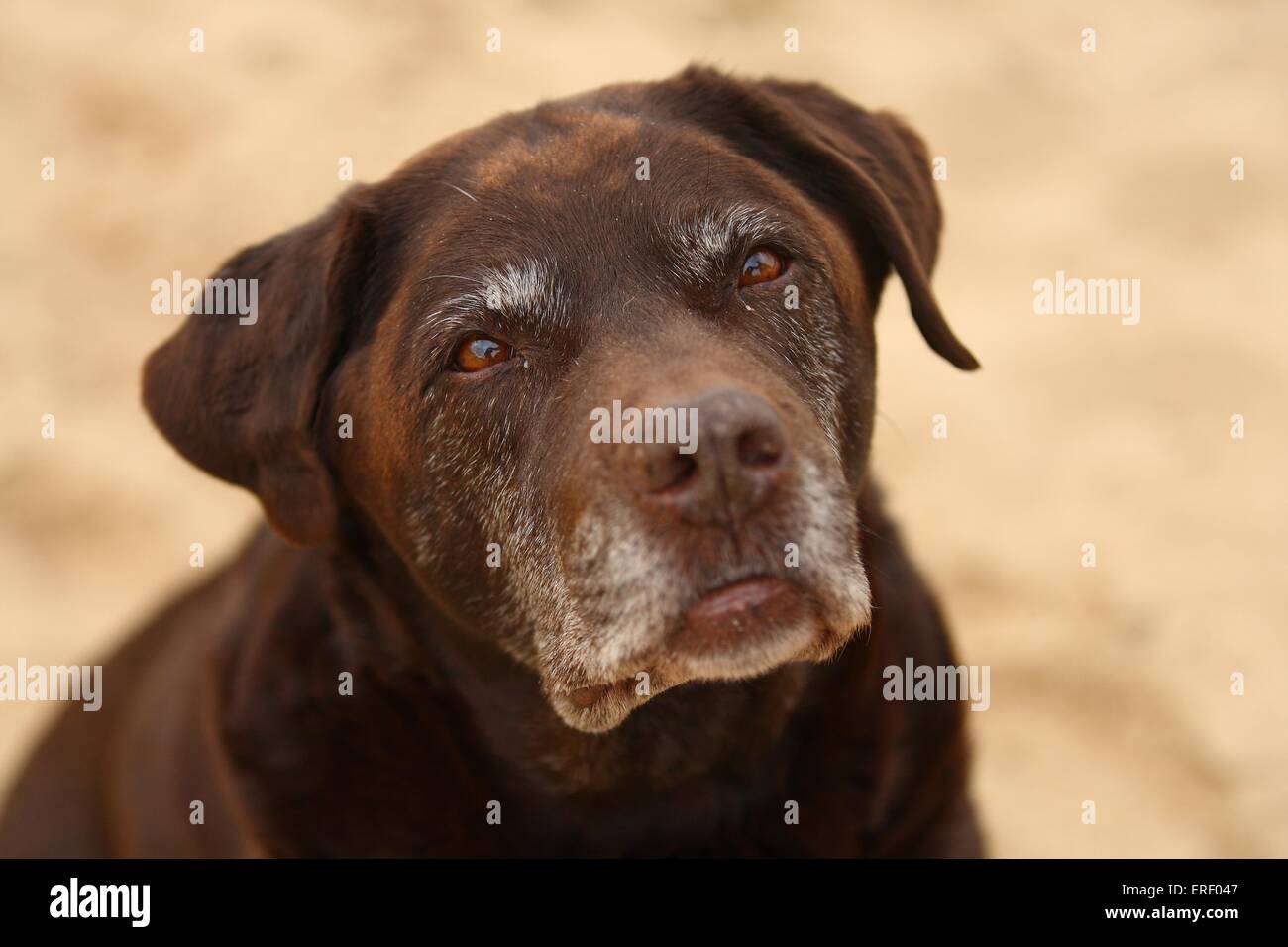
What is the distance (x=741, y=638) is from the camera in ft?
8.73

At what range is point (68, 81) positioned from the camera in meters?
7.66

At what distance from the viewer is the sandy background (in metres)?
4.91

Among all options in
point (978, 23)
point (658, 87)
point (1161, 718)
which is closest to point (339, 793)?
point (658, 87)

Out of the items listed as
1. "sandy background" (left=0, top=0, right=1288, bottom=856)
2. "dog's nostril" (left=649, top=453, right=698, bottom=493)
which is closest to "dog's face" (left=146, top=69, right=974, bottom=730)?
"dog's nostril" (left=649, top=453, right=698, bottom=493)

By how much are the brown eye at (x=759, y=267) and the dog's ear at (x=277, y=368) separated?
866 millimetres

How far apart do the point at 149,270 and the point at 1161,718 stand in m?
4.96

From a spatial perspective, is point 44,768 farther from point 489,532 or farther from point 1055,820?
point 1055,820

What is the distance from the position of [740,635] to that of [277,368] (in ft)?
3.99

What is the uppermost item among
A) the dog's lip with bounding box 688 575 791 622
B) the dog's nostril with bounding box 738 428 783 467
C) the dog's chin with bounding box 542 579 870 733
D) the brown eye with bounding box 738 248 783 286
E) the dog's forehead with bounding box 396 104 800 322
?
the dog's forehead with bounding box 396 104 800 322

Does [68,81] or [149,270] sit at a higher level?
[68,81]

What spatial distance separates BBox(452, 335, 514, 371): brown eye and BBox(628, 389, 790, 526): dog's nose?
52 cm

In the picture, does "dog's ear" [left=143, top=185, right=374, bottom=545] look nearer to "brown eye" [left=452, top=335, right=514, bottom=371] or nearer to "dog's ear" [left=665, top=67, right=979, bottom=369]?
"brown eye" [left=452, top=335, right=514, bottom=371]
